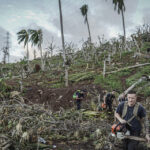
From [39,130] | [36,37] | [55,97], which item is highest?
[36,37]

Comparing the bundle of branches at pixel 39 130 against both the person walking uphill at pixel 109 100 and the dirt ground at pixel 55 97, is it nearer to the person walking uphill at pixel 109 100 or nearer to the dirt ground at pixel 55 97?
the person walking uphill at pixel 109 100

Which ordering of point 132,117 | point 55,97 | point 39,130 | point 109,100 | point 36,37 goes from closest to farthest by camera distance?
point 132,117 → point 39,130 → point 109,100 → point 55,97 → point 36,37

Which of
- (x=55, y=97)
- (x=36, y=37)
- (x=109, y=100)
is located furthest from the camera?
(x=36, y=37)

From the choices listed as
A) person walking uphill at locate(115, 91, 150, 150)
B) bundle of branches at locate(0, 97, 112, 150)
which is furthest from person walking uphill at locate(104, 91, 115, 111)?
person walking uphill at locate(115, 91, 150, 150)

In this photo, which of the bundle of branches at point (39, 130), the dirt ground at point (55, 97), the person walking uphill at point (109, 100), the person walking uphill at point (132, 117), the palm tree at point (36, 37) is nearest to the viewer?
the person walking uphill at point (132, 117)

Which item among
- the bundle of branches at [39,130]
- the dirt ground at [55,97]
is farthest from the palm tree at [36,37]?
the bundle of branches at [39,130]

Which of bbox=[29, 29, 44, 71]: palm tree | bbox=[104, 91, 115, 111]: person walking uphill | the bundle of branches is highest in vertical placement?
bbox=[29, 29, 44, 71]: palm tree

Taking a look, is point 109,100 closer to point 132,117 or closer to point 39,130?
point 39,130

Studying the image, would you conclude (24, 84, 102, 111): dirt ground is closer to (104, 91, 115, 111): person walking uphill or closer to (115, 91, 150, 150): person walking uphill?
(104, 91, 115, 111): person walking uphill

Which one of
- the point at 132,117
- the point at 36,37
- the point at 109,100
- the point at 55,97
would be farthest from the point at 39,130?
the point at 36,37

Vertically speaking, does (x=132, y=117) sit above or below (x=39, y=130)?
above

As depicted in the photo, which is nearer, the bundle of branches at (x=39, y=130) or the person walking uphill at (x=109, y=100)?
the bundle of branches at (x=39, y=130)

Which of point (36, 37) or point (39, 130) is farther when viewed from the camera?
point (36, 37)

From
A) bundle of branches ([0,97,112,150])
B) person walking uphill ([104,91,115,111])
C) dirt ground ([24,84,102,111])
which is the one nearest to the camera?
bundle of branches ([0,97,112,150])
